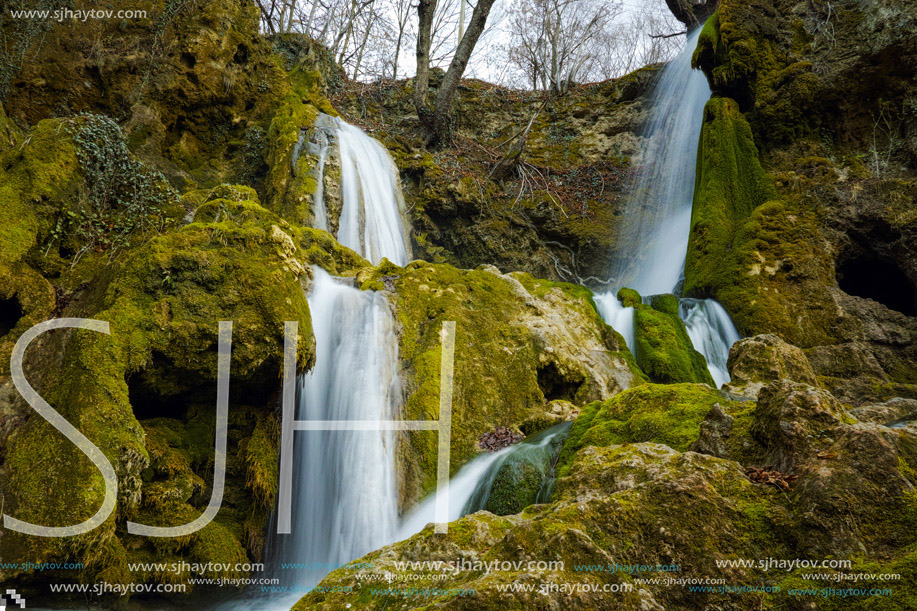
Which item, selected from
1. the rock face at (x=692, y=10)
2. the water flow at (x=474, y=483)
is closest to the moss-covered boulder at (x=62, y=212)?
the water flow at (x=474, y=483)

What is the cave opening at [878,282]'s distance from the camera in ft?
31.0

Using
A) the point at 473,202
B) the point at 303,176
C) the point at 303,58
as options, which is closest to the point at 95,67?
the point at 303,176

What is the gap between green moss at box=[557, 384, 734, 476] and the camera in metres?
3.84

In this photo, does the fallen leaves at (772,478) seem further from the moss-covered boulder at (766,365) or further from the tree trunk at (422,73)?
the tree trunk at (422,73)

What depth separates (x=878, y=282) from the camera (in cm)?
981

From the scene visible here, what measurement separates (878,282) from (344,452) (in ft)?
36.7

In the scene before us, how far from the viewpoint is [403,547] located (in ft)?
9.00

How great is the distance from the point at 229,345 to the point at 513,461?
3.02 m

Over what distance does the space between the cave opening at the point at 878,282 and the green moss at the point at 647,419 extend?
7641 millimetres

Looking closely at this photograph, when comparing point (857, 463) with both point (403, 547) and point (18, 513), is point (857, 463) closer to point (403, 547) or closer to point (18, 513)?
point (403, 547)

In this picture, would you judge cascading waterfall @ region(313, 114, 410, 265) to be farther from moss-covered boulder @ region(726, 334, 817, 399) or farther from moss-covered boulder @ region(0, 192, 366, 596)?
moss-covered boulder @ region(726, 334, 817, 399)

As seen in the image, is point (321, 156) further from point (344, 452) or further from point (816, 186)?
point (816, 186)

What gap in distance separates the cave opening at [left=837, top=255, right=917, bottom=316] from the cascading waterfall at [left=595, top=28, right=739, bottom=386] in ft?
10.2

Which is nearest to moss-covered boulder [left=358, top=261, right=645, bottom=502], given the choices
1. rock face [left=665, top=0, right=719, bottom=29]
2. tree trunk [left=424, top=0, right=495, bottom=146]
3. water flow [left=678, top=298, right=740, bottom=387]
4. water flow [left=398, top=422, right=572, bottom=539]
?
water flow [left=398, top=422, right=572, bottom=539]
